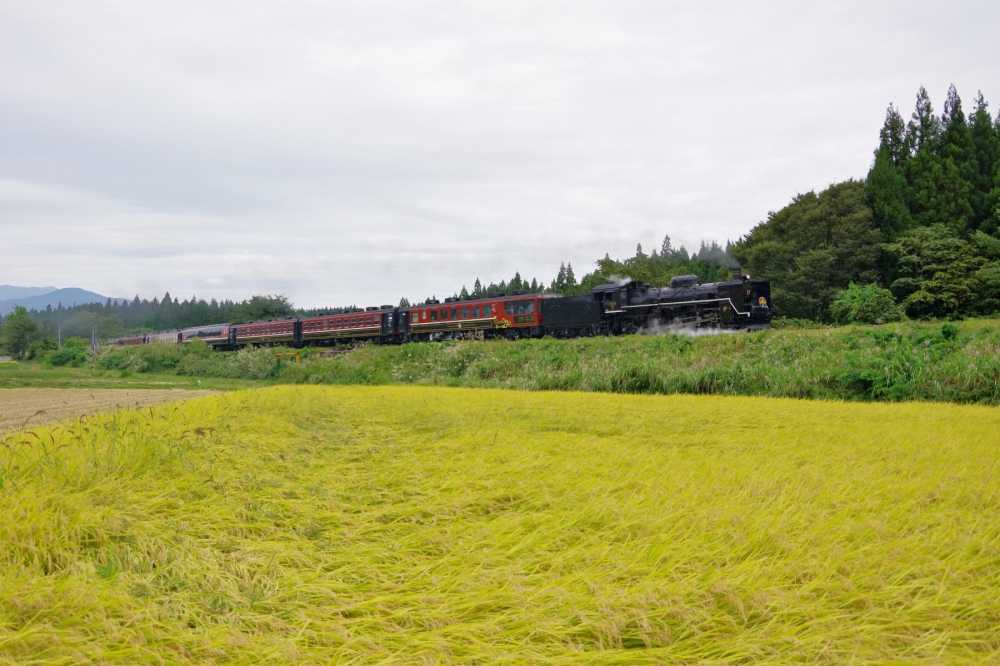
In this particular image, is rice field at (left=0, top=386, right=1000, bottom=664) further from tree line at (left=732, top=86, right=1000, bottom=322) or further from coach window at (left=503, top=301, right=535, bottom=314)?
tree line at (left=732, top=86, right=1000, bottom=322)

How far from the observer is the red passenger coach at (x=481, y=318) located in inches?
1059

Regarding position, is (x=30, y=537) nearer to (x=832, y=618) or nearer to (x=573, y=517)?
(x=573, y=517)

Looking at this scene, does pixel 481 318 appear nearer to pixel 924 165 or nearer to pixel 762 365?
pixel 762 365

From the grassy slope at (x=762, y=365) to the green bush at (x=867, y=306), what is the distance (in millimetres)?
12868

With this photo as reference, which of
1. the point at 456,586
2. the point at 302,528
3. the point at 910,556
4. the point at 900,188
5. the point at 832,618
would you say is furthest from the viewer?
the point at 900,188

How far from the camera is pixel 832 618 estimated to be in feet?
6.61

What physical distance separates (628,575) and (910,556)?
1221 mm

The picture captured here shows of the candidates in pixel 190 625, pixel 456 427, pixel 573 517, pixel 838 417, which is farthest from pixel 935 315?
pixel 190 625

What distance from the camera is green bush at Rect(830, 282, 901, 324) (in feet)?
80.7

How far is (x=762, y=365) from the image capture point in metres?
11.4

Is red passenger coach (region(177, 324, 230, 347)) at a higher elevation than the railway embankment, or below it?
higher

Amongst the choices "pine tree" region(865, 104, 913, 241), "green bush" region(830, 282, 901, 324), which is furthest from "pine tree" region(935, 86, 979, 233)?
"green bush" region(830, 282, 901, 324)

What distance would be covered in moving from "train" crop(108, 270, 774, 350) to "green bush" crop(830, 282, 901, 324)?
18.2ft

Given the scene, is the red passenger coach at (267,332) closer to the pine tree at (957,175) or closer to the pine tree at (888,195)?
the pine tree at (888,195)
